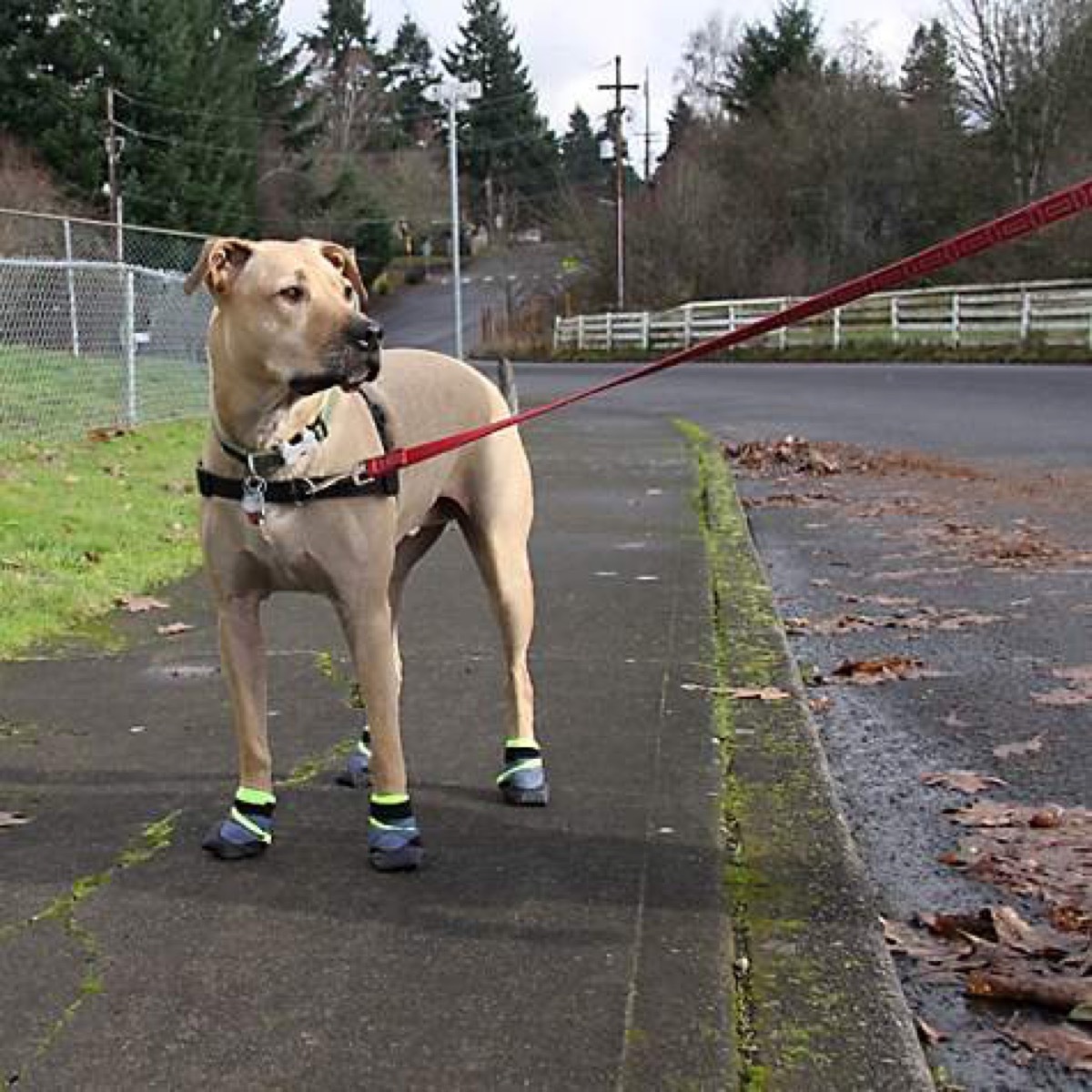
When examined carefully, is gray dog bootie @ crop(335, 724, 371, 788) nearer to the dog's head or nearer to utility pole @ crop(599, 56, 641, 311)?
the dog's head

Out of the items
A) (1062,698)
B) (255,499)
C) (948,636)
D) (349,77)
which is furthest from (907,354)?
(349,77)

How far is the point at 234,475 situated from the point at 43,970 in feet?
3.83

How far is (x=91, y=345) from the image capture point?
13.0m

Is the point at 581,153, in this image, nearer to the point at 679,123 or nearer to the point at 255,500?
the point at 679,123

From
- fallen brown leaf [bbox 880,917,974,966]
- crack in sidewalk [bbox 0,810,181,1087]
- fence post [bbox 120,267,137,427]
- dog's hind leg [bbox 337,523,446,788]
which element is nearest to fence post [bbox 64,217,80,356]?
fence post [bbox 120,267,137,427]

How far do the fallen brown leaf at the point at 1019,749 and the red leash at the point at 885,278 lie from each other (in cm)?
157

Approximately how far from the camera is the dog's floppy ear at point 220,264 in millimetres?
3064

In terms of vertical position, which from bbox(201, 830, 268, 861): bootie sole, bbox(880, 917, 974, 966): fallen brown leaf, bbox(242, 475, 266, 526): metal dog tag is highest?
bbox(242, 475, 266, 526): metal dog tag

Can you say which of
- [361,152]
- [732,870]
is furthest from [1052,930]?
[361,152]

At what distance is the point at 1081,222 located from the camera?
34719 millimetres

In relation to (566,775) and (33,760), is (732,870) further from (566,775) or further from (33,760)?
(33,760)

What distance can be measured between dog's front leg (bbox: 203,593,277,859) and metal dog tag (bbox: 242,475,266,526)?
0.86 feet

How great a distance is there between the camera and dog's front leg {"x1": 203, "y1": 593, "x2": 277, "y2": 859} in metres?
3.29

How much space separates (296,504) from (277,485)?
6 centimetres
